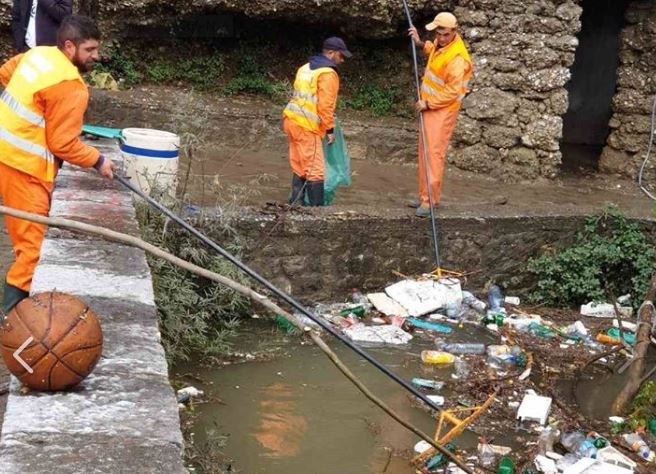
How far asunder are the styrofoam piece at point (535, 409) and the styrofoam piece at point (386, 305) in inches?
65.1

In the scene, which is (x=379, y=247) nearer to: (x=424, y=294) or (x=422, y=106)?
(x=424, y=294)

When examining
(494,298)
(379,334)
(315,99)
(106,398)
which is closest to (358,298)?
(379,334)

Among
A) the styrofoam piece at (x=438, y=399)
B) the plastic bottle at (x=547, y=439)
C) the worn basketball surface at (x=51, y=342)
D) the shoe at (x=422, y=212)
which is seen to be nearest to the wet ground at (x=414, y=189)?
the shoe at (x=422, y=212)

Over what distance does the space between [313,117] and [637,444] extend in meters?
3.70

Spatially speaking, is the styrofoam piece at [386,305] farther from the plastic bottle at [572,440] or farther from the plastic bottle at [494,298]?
the plastic bottle at [572,440]

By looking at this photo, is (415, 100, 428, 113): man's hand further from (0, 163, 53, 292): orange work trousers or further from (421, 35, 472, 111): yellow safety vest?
(0, 163, 53, 292): orange work trousers

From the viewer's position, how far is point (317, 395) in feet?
19.1

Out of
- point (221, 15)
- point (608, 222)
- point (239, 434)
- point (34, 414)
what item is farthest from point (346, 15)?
point (34, 414)

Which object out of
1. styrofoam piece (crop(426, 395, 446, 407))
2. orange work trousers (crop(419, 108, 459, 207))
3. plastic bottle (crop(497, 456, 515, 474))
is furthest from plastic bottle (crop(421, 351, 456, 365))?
orange work trousers (crop(419, 108, 459, 207))

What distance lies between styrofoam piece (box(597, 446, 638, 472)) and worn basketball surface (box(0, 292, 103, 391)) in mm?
3161

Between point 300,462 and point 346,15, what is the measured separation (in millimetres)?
6965

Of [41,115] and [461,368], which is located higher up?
[41,115]

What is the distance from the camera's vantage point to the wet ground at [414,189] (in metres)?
→ 8.05

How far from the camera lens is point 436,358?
21.3 feet
